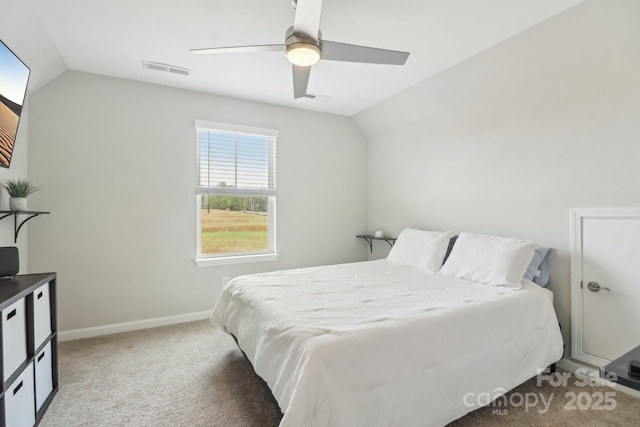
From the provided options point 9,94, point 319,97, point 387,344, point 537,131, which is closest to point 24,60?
point 9,94

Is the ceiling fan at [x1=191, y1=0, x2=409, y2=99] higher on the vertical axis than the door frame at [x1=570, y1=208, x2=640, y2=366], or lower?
higher

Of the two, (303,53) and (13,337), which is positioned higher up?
(303,53)

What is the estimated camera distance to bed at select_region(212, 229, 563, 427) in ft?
4.55

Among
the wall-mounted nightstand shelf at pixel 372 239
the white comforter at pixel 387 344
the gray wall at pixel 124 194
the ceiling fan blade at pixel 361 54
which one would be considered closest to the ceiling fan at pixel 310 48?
the ceiling fan blade at pixel 361 54

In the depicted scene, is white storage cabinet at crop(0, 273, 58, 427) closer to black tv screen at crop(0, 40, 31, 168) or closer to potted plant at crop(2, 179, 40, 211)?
potted plant at crop(2, 179, 40, 211)

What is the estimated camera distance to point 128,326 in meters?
3.10

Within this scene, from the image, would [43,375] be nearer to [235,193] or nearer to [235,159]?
[235,193]

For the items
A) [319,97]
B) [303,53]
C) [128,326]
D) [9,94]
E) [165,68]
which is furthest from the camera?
[319,97]

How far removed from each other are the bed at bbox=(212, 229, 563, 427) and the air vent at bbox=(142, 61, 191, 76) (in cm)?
210

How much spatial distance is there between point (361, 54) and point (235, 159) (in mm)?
2203

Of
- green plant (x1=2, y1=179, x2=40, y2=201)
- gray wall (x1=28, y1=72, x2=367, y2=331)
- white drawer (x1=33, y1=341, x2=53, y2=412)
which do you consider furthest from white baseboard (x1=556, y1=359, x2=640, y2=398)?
green plant (x1=2, y1=179, x2=40, y2=201)

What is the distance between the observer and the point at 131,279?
3139mm

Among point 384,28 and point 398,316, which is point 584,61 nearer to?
point 384,28

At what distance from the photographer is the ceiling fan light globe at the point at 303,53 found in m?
1.76
